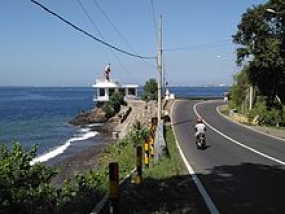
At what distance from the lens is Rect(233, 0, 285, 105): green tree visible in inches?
1419

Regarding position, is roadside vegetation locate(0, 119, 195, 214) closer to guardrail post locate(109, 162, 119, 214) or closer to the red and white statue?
guardrail post locate(109, 162, 119, 214)

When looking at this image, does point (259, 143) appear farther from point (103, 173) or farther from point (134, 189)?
point (134, 189)

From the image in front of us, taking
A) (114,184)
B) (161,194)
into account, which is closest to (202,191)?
(161,194)

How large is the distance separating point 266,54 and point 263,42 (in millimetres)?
1305

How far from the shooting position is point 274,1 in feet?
122

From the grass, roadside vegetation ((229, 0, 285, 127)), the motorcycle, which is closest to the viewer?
the grass

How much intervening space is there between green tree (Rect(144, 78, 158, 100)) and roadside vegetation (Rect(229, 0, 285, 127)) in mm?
34041

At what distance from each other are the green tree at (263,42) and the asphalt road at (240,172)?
32.0 ft

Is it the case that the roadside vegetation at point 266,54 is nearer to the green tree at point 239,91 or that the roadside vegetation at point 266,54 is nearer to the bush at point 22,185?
the green tree at point 239,91

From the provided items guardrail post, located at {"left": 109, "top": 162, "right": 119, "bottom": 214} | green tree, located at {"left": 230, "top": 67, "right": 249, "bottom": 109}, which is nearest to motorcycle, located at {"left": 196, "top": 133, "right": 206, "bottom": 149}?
guardrail post, located at {"left": 109, "top": 162, "right": 119, "bottom": 214}

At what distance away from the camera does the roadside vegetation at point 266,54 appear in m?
36.2

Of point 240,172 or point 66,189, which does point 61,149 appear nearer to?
point 66,189

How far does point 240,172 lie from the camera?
1520 cm

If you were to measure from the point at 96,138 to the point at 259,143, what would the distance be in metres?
28.8
